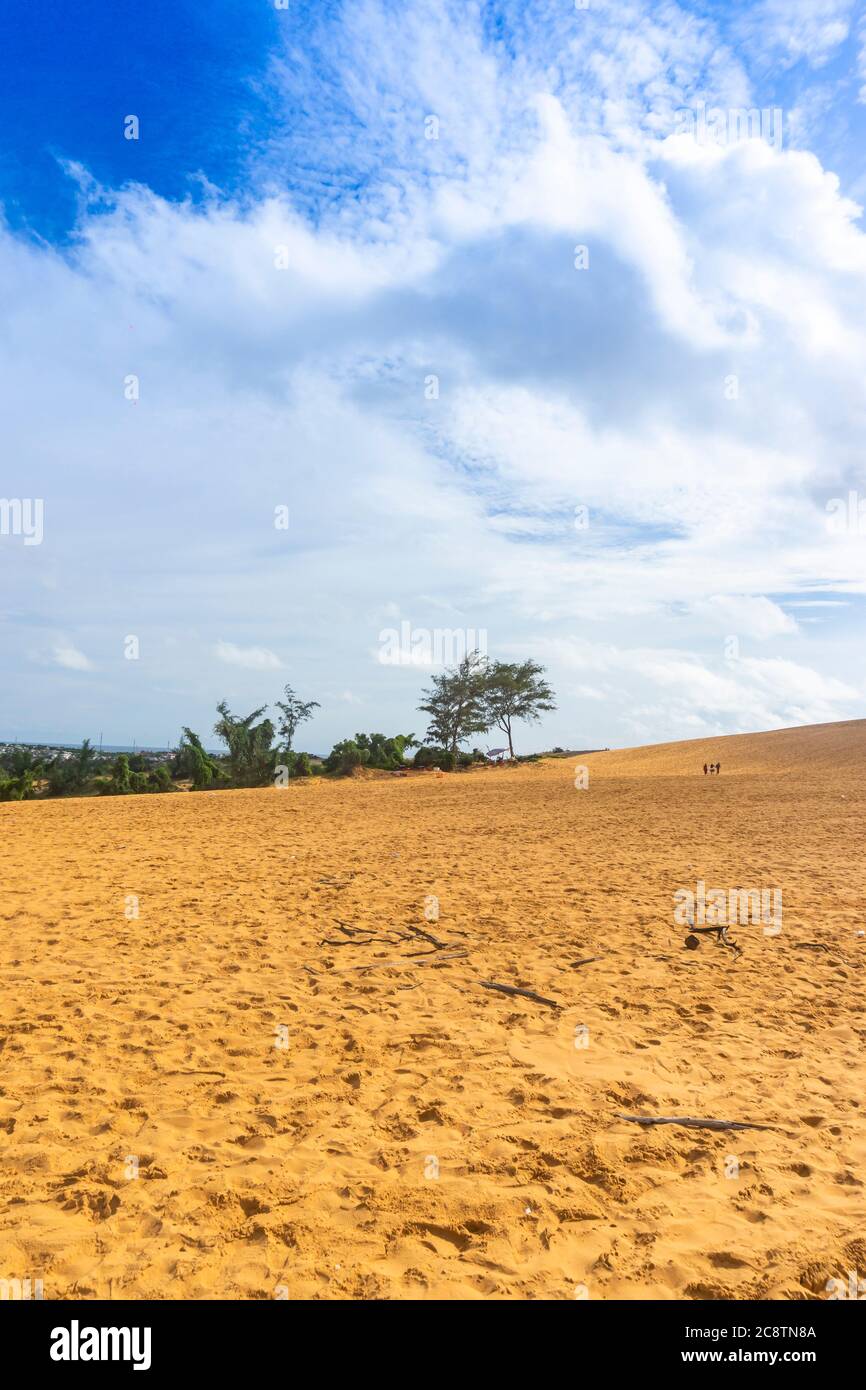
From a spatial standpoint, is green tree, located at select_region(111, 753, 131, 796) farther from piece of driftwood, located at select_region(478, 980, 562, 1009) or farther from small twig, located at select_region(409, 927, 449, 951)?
piece of driftwood, located at select_region(478, 980, 562, 1009)

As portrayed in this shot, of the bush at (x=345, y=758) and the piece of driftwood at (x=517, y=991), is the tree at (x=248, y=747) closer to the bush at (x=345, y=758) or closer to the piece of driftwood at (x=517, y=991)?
the bush at (x=345, y=758)

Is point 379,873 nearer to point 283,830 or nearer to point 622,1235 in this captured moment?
point 283,830

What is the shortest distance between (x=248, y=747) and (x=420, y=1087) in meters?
35.2

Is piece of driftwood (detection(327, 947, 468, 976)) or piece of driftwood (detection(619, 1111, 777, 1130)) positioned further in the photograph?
piece of driftwood (detection(327, 947, 468, 976))

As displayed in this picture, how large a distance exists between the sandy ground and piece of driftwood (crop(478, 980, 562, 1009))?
0.49ft

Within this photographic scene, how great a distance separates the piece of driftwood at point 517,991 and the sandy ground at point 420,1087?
0.15 m

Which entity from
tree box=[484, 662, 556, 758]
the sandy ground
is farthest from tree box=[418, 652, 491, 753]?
the sandy ground

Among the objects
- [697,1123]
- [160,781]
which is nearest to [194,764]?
[160,781]

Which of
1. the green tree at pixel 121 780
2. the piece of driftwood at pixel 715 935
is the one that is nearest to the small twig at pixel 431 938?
the piece of driftwood at pixel 715 935

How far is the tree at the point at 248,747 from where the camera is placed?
3791 centimetres

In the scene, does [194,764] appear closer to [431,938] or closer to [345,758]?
[345,758]

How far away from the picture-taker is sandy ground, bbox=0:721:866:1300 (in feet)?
11.6

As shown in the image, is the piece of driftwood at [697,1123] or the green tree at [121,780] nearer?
the piece of driftwood at [697,1123]

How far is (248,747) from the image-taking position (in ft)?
129
